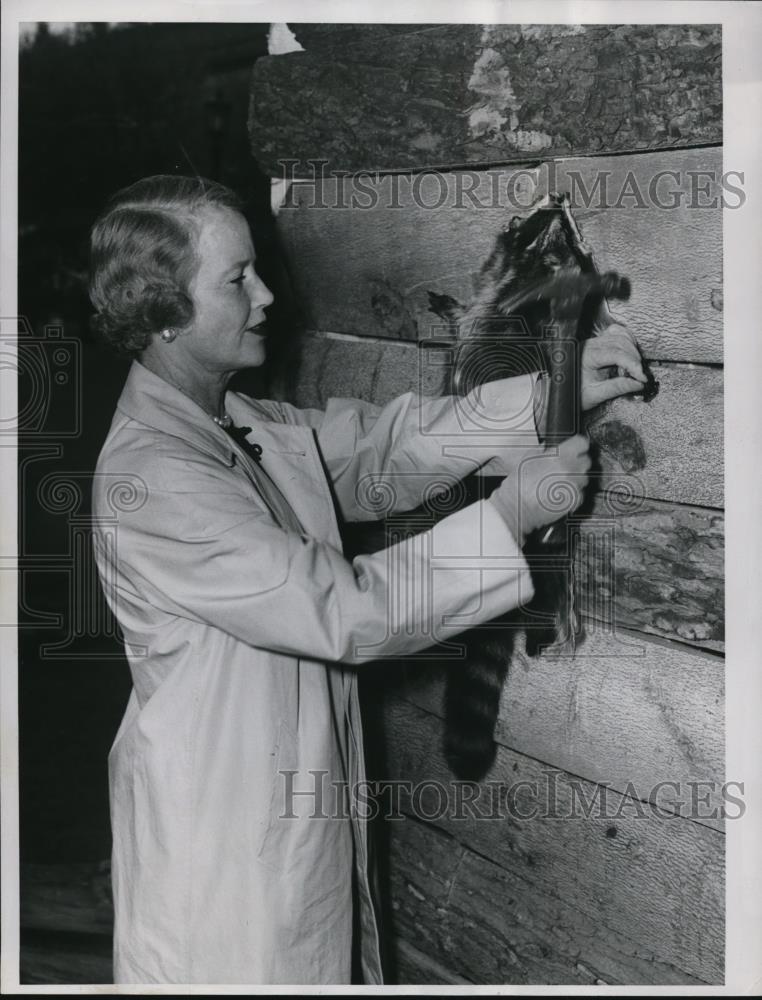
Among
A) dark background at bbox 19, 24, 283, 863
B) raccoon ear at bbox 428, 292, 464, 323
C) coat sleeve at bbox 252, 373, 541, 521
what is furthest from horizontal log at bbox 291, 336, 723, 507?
dark background at bbox 19, 24, 283, 863

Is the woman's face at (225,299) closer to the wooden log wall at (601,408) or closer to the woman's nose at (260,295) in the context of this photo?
the woman's nose at (260,295)

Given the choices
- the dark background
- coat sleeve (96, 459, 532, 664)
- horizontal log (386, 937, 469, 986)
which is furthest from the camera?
horizontal log (386, 937, 469, 986)

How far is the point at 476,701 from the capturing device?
1728 millimetres

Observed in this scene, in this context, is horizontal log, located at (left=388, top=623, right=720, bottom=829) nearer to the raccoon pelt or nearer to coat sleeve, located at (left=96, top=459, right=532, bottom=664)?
the raccoon pelt

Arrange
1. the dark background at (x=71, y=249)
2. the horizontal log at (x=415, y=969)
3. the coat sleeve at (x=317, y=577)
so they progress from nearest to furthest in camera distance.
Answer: the coat sleeve at (x=317, y=577), the dark background at (x=71, y=249), the horizontal log at (x=415, y=969)

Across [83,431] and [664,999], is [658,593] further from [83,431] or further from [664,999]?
[83,431]

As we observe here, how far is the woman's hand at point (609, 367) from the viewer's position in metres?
1.46

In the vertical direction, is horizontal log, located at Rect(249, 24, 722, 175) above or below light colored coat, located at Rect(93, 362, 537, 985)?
above

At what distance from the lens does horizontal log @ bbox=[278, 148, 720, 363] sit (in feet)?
4.69

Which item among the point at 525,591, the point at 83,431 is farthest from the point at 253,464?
the point at 525,591

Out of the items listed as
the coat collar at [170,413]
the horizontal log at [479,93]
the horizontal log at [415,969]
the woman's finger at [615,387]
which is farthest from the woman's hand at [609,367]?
the horizontal log at [415,969]

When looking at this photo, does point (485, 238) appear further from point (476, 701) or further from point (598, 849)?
point (598, 849)

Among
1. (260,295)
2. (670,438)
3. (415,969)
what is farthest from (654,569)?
(415,969)

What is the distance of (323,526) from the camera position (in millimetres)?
1643
